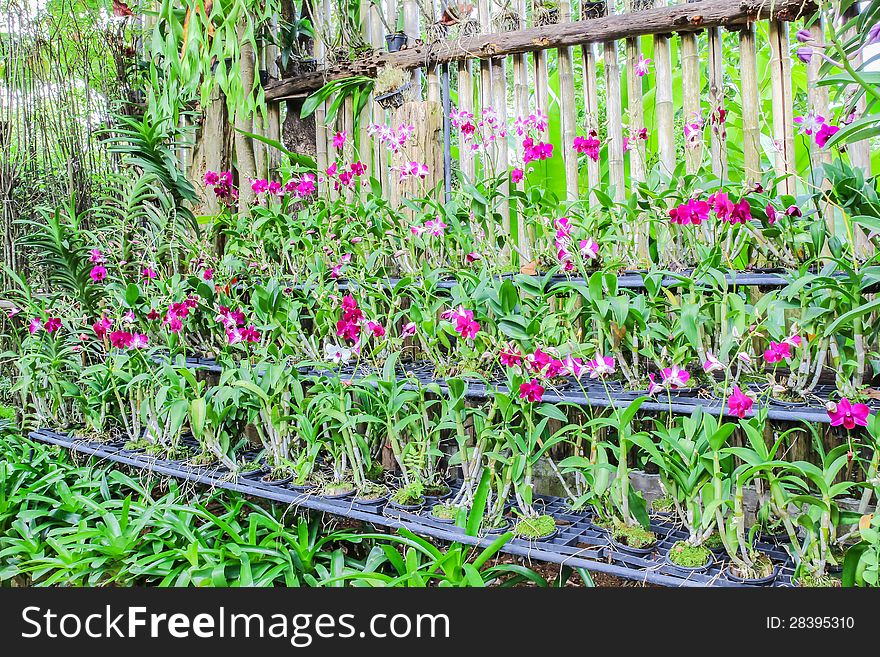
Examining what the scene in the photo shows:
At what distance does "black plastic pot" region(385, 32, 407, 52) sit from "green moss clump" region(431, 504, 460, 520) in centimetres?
171

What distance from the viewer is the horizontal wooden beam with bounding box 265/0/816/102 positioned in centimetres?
188

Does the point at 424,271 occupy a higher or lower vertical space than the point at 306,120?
lower

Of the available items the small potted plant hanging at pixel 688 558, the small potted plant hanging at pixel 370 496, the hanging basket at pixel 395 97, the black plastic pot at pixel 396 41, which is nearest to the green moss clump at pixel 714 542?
the small potted plant hanging at pixel 688 558

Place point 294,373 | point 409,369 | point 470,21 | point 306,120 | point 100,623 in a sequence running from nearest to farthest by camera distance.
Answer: point 100,623 < point 294,373 < point 409,369 < point 470,21 < point 306,120

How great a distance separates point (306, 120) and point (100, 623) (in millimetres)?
2094

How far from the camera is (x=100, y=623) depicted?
4.82 ft

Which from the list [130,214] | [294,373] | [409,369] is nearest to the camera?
[294,373]

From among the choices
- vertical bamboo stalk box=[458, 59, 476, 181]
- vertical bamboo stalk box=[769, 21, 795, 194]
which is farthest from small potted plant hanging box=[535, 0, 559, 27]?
vertical bamboo stalk box=[769, 21, 795, 194]

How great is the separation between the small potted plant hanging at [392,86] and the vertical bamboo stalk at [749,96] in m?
1.14

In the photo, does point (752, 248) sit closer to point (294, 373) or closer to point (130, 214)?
point (294, 373)

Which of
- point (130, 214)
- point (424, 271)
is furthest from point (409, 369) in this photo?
point (130, 214)

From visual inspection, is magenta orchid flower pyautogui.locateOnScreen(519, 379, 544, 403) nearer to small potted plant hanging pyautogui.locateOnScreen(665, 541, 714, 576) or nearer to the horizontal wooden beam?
small potted plant hanging pyautogui.locateOnScreen(665, 541, 714, 576)

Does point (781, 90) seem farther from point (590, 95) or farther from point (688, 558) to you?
point (688, 558)

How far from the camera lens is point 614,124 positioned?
212 centimetres
